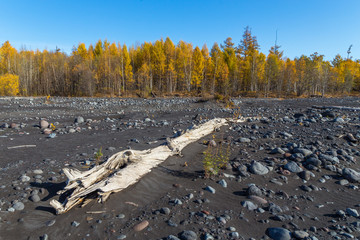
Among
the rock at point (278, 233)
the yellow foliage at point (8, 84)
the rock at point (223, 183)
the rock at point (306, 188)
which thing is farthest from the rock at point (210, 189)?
the yellow foliage at point (8, 84)

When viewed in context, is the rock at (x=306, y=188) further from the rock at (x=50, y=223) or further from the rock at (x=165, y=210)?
the rock at (x=50, y=223)

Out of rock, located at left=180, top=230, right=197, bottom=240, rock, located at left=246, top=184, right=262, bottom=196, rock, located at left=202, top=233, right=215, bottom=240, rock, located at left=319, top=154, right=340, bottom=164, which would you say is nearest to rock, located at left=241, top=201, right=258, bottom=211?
rock, located at left=246, top=184, right=262, bottom=196

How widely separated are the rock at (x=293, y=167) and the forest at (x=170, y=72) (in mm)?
29343

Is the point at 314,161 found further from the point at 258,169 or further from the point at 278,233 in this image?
the point at 278,233

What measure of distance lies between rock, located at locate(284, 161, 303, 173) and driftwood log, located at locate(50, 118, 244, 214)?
208 cm

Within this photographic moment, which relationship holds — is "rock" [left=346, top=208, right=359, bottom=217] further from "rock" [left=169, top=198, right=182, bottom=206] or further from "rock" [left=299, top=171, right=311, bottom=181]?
"rock" [left=169, top=198, right=182, bottom=206]

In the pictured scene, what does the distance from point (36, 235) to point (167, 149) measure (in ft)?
7.91

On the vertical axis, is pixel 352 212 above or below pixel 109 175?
below

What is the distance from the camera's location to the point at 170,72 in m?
36.2

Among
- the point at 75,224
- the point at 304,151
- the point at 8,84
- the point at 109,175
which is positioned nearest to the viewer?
the point at 75,224

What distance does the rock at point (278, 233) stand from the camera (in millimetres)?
2180

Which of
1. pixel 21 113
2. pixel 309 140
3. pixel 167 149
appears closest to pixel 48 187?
pixel 167 149

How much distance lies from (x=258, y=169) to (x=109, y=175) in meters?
2.54

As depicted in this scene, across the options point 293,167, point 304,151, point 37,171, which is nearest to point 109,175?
point 37,171
